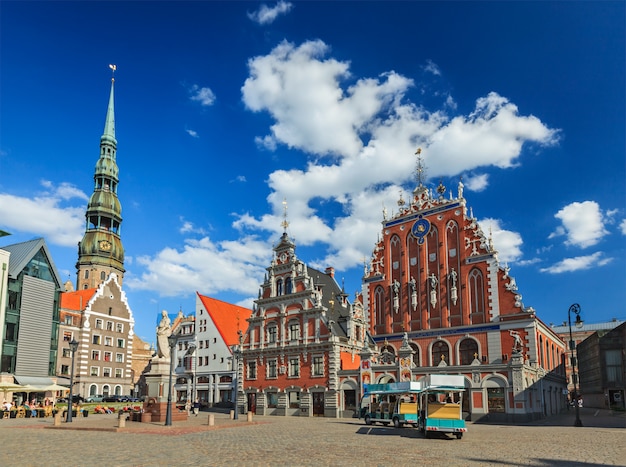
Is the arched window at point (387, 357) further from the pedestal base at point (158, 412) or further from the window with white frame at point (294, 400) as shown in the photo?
the pedestal base at point (158, 412)

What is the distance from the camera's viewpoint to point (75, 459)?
17297 millimetres

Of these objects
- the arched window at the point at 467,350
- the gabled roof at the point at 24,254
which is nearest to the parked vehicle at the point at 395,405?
the arched window at the point at 467,350

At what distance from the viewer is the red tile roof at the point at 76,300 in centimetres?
7856

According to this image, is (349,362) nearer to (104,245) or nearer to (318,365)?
(318,365)

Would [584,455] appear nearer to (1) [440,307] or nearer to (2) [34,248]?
(1) [440,307]

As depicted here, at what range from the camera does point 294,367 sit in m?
51.6

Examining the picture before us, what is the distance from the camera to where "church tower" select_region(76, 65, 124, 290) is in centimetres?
10188

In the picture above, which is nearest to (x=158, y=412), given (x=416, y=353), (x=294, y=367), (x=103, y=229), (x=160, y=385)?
(x=160, y=385)

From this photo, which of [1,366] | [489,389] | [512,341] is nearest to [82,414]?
[1,366]

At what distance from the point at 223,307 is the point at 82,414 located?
3211cm

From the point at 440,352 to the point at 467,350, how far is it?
8.48ft

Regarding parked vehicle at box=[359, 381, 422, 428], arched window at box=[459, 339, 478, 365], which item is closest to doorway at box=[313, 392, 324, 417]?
parked vehicle at box=[359, 381, 422, 428]

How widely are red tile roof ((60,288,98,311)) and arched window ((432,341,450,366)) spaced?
5280cm

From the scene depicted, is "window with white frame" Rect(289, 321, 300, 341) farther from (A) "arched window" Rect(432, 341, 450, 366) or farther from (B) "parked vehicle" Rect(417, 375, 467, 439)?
(B) "parked vehicle" Rect(417, 375, 467, 439)
